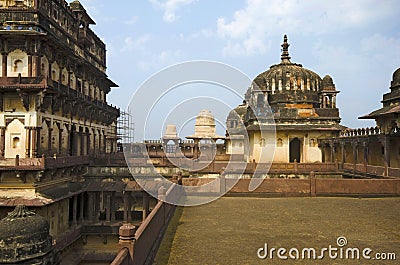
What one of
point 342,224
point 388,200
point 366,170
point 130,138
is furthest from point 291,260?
point 130,138

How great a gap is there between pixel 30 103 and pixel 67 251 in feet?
30.2

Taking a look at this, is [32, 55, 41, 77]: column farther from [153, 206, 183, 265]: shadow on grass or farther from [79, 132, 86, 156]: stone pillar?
[153, 206, 183, 265]: shadow on grass

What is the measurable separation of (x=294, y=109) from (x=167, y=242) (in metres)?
26.6

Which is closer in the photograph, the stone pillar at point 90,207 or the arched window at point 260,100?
the stone pillar at point 90,207

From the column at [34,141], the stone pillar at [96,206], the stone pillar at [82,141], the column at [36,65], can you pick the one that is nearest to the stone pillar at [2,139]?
the column at [34,141]

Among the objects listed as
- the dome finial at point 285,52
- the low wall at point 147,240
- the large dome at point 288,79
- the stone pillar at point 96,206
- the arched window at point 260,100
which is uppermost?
the dome finial at point 285,52

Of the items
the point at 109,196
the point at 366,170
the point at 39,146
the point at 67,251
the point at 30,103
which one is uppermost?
the point at 30,103

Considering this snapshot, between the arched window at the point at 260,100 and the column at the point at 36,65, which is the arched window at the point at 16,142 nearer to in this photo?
the column at the point at 36,65

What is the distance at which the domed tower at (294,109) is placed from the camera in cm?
3203

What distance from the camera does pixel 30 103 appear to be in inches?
824

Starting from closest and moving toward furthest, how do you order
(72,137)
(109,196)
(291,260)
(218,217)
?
(291,260)
(218,217)
(109,196)
(72,137)

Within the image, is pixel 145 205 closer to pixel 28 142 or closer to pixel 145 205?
pixel 145 205

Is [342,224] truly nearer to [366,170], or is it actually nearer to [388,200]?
[388,200]

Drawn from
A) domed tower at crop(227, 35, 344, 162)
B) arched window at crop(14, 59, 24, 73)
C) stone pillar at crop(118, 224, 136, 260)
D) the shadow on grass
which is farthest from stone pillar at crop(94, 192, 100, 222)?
stone pillar at crop(118, 224, 136, 260)
